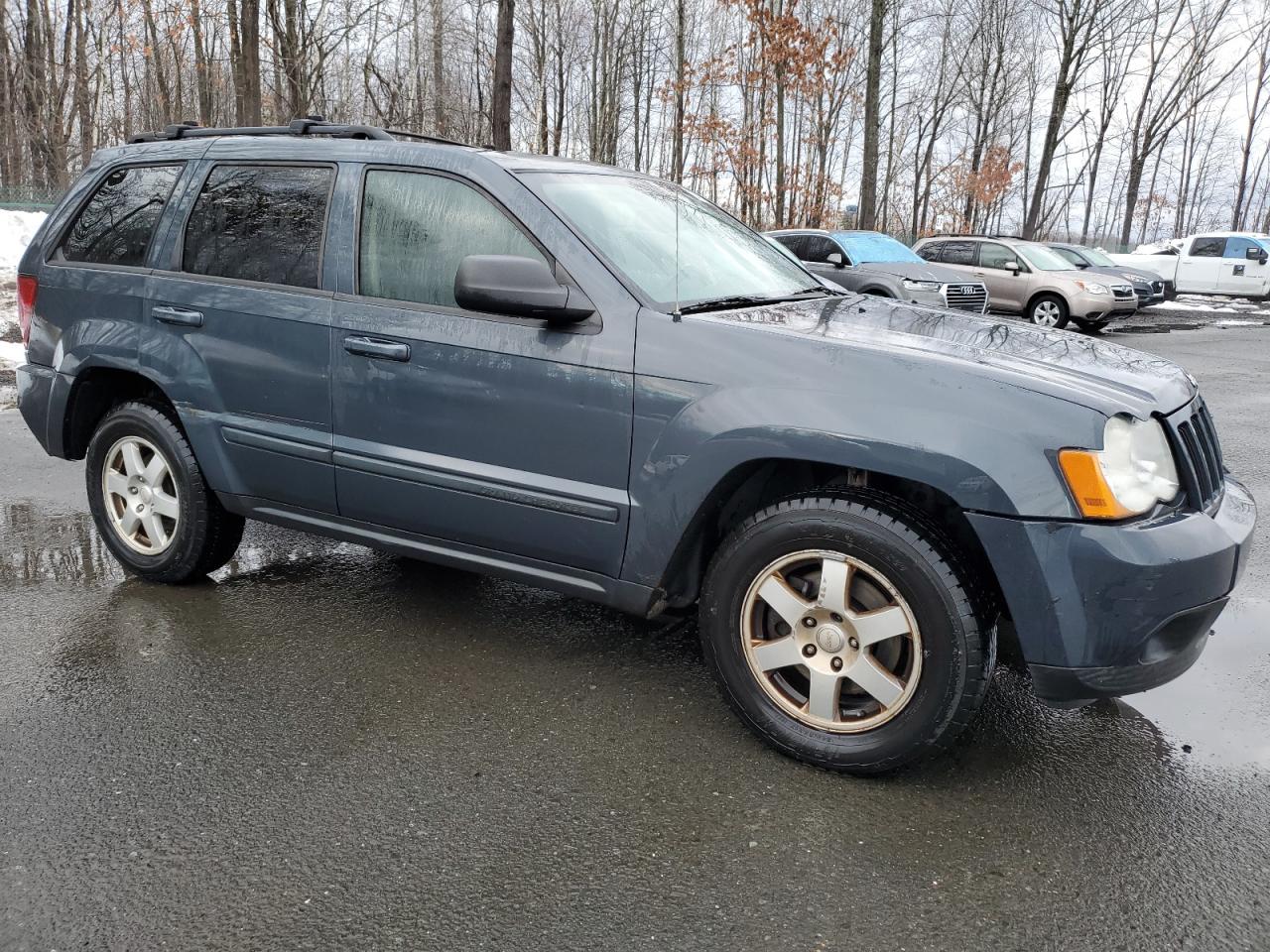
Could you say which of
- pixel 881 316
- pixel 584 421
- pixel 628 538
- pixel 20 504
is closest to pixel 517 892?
pixel 628 538

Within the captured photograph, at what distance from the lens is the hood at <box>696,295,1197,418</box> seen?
2.71 m

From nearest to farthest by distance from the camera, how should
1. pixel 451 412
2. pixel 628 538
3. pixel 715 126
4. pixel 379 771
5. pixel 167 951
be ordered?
pixel 167 951 < pixel 379 771 < pixel 628 538 < pixel 451 412 < pixel 715 126

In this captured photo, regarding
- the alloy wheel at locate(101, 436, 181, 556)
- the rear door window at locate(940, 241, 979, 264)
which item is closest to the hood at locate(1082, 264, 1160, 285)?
the rear door window at locate(940, 241, 979, 264)

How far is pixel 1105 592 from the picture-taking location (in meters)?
2.57

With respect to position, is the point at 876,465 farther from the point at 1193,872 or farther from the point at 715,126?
the point at 715,126

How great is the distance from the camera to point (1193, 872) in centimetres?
250

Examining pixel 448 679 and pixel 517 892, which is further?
pixel 448 679

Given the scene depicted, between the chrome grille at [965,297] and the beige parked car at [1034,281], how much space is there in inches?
101

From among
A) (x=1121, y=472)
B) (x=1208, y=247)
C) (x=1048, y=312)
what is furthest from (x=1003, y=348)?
(x=1208, y=247)

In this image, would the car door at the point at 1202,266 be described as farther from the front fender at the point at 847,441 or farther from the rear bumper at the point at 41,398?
the rear bumper at the point at 41,398

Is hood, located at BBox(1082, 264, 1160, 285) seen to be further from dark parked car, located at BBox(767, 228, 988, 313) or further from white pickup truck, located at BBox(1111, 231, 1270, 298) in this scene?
dark parked car, located at BBox(767, 228, 988, 313)

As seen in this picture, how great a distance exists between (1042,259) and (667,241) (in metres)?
16.6

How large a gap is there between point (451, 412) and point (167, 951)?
1777 millimetres

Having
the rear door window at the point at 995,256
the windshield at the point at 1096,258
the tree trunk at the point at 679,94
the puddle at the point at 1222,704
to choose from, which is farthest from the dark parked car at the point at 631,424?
the tree trunk at the point at 679,94
